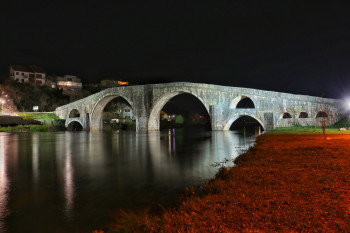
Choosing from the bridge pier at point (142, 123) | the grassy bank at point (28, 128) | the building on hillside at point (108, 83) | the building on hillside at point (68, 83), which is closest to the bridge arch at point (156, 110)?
the bridge pier at point (142, 123)

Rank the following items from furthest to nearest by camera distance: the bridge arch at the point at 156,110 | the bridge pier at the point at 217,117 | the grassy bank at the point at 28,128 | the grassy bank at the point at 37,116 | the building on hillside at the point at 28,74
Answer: the building on hillside at the point at 28,74 → the grassy bank at the point at 37,116 → the grassy bank at the point at 28,128 → the bridge arch at the point at 156,110 → the bridge pier at the point at 217,117

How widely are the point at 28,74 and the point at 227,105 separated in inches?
3052

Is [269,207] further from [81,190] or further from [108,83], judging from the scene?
[108,83]

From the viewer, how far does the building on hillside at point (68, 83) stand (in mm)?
99938

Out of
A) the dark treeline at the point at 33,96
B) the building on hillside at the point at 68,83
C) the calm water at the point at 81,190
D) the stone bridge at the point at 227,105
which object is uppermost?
the building on hillside at the point at 68,83

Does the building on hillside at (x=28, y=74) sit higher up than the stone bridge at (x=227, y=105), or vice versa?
the building on hillside at (x=28, y=74)

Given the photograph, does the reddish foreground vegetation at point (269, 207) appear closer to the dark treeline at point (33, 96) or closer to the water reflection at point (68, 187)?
the water reflection at point (68, 187)

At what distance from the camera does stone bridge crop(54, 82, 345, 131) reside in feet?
122

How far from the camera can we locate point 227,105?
146ft

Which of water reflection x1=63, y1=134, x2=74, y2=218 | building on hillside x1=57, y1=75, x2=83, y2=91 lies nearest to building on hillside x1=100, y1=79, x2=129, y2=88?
building on hillside x1=57, y1=75, x2=83, y2=91

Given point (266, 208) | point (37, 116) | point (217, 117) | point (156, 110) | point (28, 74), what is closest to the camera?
point (266, 208)

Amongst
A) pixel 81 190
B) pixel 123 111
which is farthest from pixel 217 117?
pixel 123 111

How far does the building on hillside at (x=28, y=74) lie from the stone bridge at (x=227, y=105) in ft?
120

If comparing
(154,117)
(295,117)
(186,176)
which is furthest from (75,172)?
(154,117)
